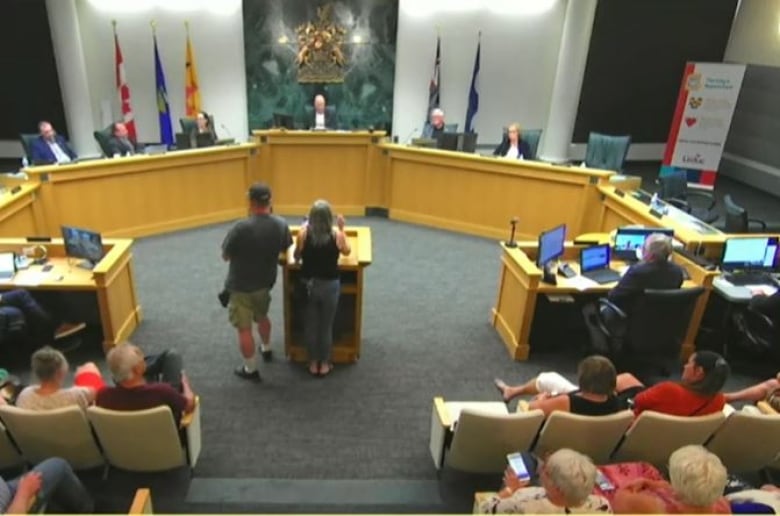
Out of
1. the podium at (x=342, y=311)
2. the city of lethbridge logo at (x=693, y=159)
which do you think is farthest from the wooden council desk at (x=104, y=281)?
the city of lethbridge logo at (x=693, y=159)

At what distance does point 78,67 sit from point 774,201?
1100 cm

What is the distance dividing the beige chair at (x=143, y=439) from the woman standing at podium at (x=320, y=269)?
1.11m

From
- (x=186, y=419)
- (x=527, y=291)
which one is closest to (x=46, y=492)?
(x=186, y=419)

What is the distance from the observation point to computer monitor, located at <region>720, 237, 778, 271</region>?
15.8ft

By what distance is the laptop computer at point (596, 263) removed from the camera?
15.4 feet

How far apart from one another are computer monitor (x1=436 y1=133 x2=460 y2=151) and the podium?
3.07 m

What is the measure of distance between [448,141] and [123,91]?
5528 millimetres

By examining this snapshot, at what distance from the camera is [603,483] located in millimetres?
2703

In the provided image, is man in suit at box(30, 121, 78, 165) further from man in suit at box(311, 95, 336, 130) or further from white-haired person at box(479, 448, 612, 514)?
white-haired person at box(479, 448, 612, 514)

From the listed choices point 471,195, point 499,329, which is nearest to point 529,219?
point 471,195

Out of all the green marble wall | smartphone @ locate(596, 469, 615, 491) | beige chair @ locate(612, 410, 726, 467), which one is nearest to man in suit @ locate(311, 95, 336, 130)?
the green marble wall

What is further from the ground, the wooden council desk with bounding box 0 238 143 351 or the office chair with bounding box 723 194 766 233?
the office chair with bounding box 723 194 766 233

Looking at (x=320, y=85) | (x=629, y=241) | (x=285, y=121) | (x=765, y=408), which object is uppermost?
(x=320, y=85)

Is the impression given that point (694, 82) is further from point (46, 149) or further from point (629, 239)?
point (46, 149)
